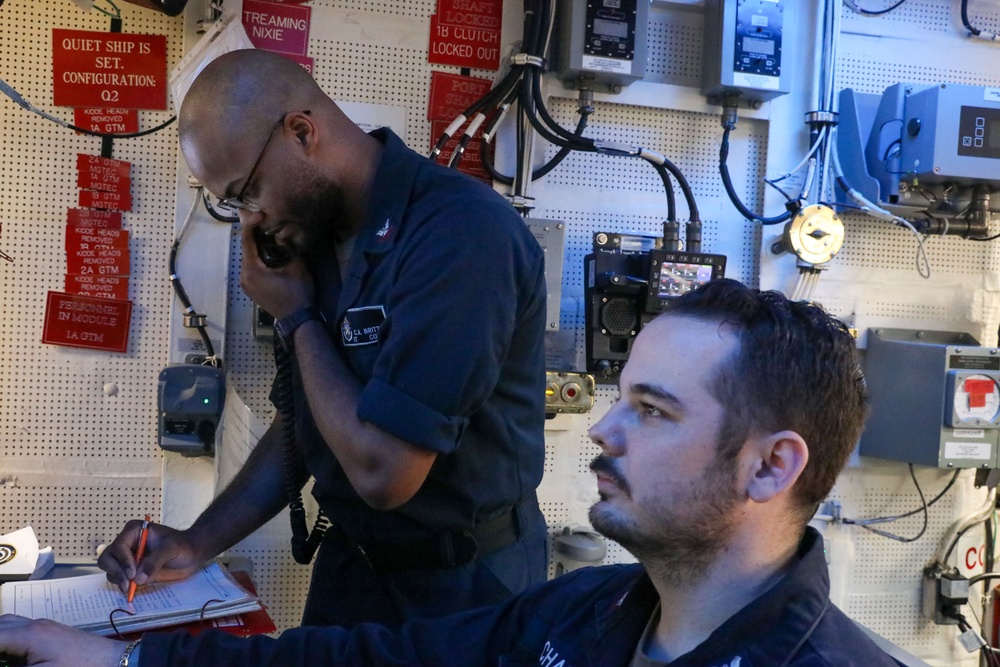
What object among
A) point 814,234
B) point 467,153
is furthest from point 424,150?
point 814,234

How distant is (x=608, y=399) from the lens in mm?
3344

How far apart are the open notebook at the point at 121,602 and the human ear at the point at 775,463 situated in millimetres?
1060

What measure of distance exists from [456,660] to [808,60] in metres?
2.79

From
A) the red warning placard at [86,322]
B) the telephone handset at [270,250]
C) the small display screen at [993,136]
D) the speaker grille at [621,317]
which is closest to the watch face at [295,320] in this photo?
the telephone handset at [270,250]

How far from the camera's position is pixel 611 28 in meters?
3.08

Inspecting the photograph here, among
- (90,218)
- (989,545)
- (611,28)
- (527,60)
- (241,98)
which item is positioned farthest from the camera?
(989,545)

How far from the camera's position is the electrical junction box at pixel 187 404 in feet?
9.05

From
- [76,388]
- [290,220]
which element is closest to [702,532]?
[290,220]

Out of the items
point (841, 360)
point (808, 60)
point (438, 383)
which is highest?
point (808, 60)

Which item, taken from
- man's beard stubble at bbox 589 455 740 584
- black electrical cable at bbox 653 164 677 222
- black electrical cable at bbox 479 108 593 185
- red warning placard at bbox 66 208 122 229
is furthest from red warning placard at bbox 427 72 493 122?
man's beard stubble at bbox 589 455 740 584

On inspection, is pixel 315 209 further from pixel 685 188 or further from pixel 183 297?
pixel 685 188

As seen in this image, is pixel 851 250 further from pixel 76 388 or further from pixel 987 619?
pixel 76 388

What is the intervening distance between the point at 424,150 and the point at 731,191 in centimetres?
112

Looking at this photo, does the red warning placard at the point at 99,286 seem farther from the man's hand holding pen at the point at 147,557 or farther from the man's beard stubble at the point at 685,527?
the man's beard stubble at the point at 685,527
